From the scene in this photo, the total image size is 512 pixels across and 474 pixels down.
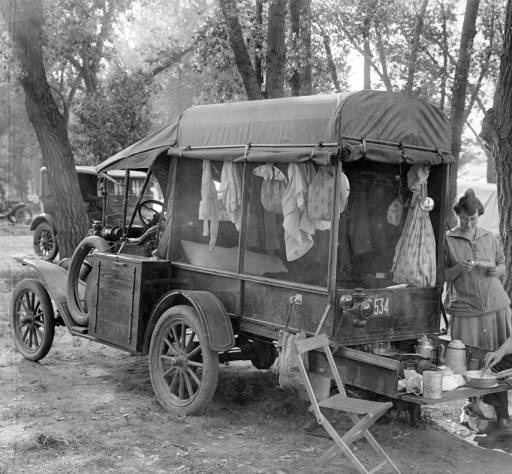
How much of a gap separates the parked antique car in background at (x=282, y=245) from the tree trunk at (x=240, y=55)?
5882 millimetres

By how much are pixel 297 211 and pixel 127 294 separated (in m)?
1.79

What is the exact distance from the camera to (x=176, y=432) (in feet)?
17.3

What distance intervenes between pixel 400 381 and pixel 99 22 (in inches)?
680

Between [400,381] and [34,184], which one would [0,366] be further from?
[34,184]

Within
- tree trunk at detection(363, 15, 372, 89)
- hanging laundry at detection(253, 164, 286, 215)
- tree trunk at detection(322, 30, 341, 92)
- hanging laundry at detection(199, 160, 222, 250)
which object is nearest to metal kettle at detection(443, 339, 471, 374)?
hanging laundry at detection(253, 164, 286, 215)

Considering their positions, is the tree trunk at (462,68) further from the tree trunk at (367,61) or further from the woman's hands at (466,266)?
the woman's hands at (466,266)

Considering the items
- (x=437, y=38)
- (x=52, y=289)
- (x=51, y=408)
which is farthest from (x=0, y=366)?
(x=437, y=38)

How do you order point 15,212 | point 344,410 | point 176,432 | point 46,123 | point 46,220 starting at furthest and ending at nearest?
point 15,212
point 46,220
point 46,123
point 176,432
point 344,410

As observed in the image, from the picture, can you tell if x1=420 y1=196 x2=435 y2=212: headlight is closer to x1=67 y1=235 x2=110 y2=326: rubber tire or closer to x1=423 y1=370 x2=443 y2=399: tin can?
x1=423 y1=370 x2=443 y2=399: tin can

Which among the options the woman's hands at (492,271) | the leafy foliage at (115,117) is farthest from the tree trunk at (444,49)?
the woman's hands at (492,271)

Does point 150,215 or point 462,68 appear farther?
point 462,68

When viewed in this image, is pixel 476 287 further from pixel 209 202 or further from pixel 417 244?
pixel 209 202

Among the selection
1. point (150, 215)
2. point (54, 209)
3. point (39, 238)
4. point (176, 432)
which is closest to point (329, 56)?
point (54, 209)

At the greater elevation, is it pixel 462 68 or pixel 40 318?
pixel 462 68
